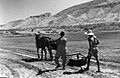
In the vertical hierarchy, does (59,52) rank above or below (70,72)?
above

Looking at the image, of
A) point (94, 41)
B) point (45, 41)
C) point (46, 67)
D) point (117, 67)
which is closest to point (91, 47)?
point (94, 41)

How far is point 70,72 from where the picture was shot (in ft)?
40.6

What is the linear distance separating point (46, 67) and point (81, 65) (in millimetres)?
2011

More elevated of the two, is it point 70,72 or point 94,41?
point 94,41

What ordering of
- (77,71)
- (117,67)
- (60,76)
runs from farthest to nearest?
(117,67)
(77,71)
(60,76)

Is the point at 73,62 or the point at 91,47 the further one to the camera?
the point at 73,62

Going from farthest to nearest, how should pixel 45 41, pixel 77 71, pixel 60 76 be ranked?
pixel 45 41 → pixel 77 71 → pixel 60 76

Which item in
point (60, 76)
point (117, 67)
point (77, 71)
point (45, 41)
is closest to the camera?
point (60, 76)

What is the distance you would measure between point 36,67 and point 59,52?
216 centimetres

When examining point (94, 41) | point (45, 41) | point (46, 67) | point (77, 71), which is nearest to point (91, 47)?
point (94, 41)

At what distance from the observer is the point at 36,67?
14.3m

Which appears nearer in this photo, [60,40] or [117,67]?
[60,40]

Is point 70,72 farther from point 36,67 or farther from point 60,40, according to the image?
point 36,67

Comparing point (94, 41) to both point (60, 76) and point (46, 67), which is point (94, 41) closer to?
point (60, 76)
